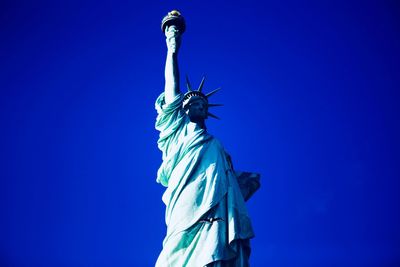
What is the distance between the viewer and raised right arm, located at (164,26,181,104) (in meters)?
11.3

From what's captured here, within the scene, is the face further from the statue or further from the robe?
the robe

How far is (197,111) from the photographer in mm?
10898

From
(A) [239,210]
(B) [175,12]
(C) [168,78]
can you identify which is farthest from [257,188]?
(B) [175,12]

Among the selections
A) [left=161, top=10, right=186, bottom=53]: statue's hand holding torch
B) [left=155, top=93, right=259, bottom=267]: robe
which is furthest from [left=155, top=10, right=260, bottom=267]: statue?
[left=161, top=10, right=186, bottom=53]: statue's hand holding torch

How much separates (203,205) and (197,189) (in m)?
0.36

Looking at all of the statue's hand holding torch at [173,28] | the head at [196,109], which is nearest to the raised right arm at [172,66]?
the statue's hand holding torch at [173,28]

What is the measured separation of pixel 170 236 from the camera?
9172 millimetres

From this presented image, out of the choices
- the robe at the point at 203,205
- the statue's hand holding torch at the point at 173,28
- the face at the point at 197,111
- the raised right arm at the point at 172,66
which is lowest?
the robe at the point at 203,205

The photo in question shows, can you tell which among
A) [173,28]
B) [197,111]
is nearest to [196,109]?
[197,111]

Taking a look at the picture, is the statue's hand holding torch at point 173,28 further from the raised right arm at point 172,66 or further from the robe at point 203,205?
the robe at point 203,205

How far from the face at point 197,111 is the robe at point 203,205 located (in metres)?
0.22

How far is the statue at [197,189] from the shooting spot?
880 cm

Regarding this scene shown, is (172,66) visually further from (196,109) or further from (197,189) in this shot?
(197,189)

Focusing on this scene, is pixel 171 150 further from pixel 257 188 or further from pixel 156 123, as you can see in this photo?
pixel 257 188
